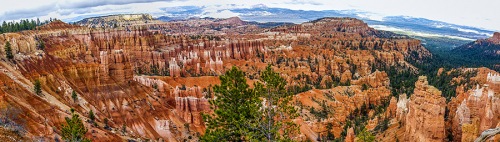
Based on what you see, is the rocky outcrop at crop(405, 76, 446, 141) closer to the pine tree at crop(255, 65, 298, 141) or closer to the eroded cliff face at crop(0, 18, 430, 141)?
the eroded cliff face at crop(0, 18, 430, 141)

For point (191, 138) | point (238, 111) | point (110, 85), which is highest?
point (238, 111)

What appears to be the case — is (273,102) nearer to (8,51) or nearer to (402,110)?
(402,110)

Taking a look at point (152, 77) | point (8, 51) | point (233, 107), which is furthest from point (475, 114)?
point (152, 77)

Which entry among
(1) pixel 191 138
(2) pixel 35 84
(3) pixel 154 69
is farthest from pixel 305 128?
(3) pixel 154 69

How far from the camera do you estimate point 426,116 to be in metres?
43.9

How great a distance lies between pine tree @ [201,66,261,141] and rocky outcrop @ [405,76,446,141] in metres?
25.8

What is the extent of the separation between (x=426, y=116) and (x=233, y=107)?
2700cm

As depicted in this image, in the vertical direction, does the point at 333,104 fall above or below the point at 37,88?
below

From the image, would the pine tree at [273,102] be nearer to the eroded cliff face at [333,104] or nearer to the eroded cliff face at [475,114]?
the eroded cliff face at [475,114]

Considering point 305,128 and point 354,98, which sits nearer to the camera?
point 305,128

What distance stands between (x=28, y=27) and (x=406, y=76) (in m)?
97.7

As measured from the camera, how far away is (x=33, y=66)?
184 ft

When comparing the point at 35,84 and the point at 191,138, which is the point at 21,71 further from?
the point at 191,138

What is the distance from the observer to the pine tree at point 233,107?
24.1 m
